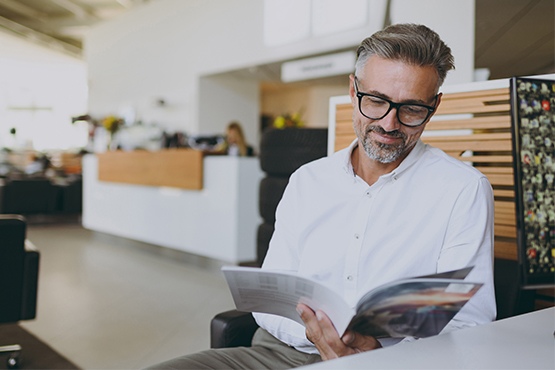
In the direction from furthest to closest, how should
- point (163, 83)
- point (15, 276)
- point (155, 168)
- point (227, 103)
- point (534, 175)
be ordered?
point (163, 83) → point (227, 103) → point (155, 168) → point (15, 276) → point (534, 175)

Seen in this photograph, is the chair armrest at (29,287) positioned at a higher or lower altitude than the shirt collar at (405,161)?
lower

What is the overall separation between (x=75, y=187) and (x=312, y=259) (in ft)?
25.7

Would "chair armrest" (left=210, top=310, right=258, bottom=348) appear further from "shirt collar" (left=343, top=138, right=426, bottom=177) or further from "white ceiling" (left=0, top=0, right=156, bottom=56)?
"white ceiling" (left=0, top=0, right=156, bottom=56)

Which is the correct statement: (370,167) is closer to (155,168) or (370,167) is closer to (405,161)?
(405,161)

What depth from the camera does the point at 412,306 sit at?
0.73m

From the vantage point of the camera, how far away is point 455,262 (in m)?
0.99

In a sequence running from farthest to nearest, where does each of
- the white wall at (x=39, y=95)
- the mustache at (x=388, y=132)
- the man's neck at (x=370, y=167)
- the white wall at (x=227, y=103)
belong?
the white wall at (x=39, y=95), the white wall at (x=227, y=103), the man's neck at (x=370, y=167), the mustache at (x=388, y=132)

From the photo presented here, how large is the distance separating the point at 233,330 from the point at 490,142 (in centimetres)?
101

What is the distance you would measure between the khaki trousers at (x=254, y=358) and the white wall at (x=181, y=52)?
4878 mm

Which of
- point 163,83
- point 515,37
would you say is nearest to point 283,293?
point 515,37

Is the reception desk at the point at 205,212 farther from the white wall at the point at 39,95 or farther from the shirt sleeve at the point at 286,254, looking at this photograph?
the white wall at the point at 39,95

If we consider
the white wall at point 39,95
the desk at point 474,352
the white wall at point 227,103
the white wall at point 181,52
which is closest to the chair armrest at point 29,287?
the desk at point 474,352

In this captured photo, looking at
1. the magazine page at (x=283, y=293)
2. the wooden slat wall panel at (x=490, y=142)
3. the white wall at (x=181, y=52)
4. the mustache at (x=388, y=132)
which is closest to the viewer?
the magazine page at (x=283, y=293)

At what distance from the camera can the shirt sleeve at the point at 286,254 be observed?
1128 millimetres
